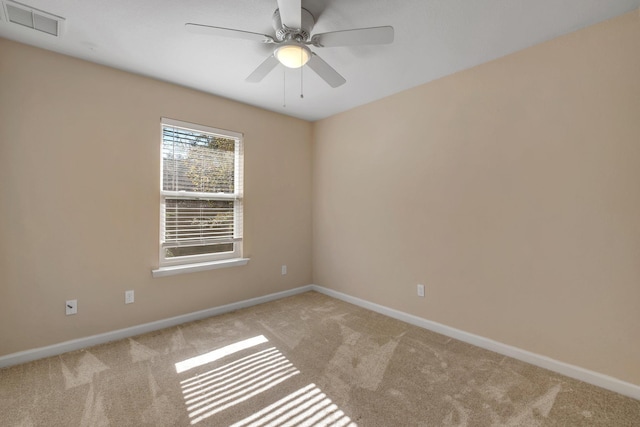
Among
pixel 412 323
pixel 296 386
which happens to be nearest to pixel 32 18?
pixel 296 386

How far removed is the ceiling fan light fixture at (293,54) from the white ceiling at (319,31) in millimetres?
231

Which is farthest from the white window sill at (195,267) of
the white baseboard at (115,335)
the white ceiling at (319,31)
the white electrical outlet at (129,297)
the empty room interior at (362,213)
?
the white ceiling at (319,31)

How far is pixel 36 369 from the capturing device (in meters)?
2.12

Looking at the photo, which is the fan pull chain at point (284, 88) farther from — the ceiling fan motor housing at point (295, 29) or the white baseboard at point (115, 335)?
the white baseboard at point (115, 335)

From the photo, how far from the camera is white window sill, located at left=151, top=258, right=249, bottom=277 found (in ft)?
9.36

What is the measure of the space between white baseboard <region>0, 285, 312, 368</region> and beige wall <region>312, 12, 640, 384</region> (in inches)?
63.5

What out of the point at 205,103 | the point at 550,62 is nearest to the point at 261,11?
the point at 205,103

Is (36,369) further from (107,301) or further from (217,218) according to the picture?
(217,218)

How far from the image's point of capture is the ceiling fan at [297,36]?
1.66 meters

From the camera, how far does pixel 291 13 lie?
1.60 m

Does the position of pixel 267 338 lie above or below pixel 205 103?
below

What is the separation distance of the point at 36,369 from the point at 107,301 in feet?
2.01

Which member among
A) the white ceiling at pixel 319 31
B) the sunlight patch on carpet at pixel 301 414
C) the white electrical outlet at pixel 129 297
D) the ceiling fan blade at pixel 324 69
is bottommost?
the sunlight patch on carpet at pixel 301 414

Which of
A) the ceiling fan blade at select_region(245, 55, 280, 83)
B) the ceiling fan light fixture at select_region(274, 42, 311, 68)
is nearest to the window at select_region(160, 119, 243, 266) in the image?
the ceiling fan blade at select_region(245, 55, 280, 83)
